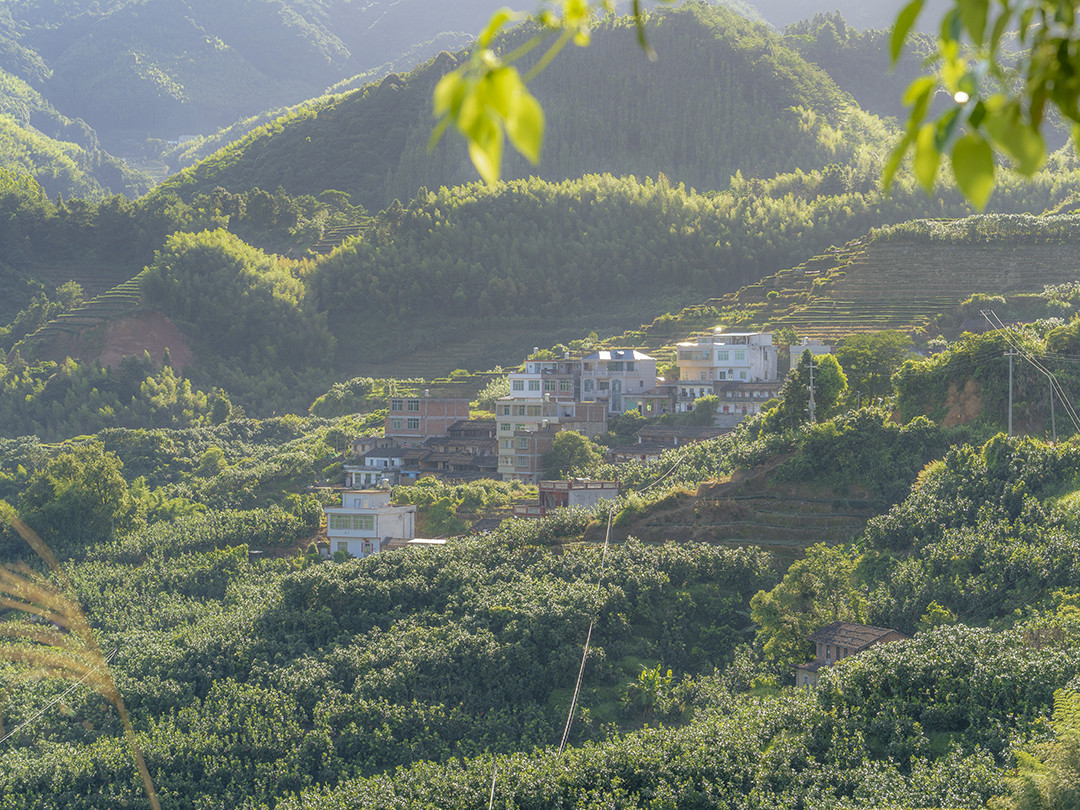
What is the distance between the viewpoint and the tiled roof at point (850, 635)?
15820 mm

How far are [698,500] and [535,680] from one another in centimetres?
605

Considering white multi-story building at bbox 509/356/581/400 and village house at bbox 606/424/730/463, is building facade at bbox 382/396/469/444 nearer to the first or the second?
white multi-story building at bbox 509/356/581/400

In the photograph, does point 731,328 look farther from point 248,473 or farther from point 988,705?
point 988,705

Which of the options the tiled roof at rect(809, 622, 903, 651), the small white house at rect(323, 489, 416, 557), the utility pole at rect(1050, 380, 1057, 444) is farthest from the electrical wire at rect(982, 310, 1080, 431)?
the small white house at rect(323, 489, 416, 557)

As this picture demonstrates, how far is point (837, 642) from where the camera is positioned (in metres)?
16.0

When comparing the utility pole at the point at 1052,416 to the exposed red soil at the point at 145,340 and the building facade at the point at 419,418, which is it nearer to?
the building facade at the point at 419,418

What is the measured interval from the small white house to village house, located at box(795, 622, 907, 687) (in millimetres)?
12133

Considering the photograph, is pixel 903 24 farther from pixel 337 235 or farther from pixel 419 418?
pixel 337 235

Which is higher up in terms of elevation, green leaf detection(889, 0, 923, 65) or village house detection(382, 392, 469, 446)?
green leaf detection(889, 0, 923, 65)

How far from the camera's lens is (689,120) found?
8675cm

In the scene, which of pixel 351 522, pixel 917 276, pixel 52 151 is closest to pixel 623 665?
pixel 351 522

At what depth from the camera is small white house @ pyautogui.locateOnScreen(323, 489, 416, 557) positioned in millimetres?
26141

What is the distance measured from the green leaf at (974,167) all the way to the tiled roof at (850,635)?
1503cm

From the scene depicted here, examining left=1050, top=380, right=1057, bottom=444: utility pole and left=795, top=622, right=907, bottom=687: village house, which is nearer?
left=795, top=622, right=907, bottom=687: village house
